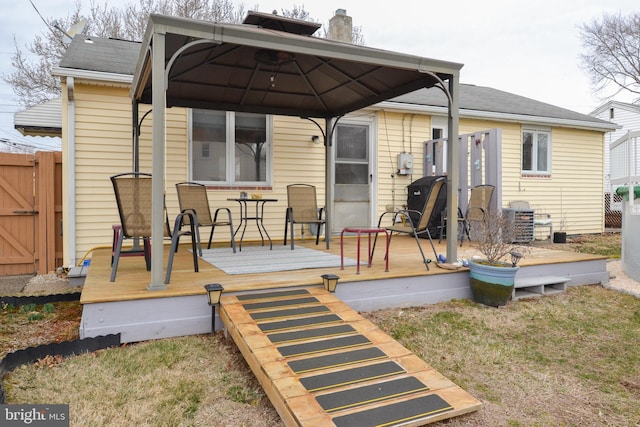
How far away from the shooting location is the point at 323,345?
250 centimetres

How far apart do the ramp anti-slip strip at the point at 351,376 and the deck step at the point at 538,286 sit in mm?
2569

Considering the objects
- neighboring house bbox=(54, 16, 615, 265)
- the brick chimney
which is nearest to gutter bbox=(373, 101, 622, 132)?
neighboring house bbox=(54, 16, 615, 265)

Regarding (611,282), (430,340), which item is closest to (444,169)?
(611,282)

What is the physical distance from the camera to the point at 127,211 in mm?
3539

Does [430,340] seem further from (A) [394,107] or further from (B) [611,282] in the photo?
(A) [394,107]

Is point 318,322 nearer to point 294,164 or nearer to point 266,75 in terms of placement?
point 266,75

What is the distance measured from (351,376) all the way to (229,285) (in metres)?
1.48

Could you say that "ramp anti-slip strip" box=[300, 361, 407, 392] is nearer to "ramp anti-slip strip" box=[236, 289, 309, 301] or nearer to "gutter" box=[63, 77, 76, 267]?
"ramp anti-slip strip" box=[236, 289, 309, 301]

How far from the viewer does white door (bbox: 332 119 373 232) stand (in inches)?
288

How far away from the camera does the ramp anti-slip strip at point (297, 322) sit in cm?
269

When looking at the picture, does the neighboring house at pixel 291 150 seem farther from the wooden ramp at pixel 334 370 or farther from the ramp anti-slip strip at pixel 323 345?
the ramp anti-slip strip at pixel 323 345

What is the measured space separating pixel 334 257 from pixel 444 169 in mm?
3883

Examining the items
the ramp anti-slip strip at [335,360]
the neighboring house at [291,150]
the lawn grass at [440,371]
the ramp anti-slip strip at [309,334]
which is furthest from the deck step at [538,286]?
the neighboring house at [291,150]

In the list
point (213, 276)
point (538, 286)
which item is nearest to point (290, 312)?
point (213, 276)
